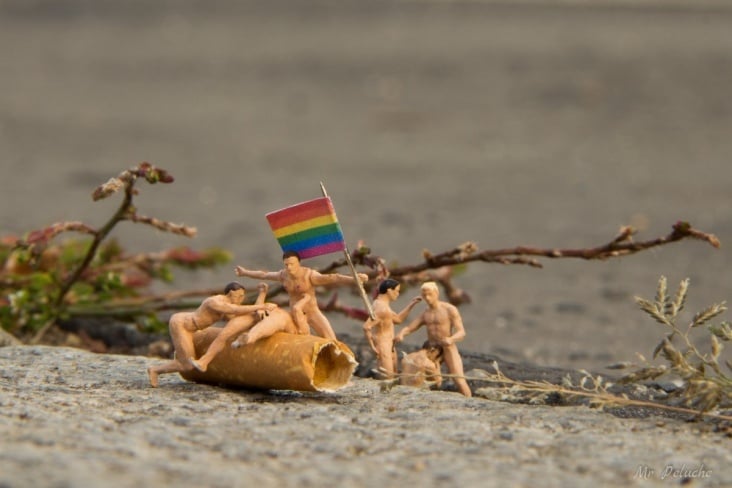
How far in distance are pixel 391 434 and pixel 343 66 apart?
1504 centimetres

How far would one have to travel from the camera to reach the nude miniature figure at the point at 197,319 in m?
4.15

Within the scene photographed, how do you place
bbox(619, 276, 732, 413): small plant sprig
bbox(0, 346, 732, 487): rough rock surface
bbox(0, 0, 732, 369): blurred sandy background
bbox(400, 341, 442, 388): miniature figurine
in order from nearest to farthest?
bbox(0, 346, 732, 487): rough rock surface < bbox(619, 276, 732, 413): small plant sprig < bbox(400, 341, 442, 388): miniature figurine < bbox(0, 0, 732, 369): blurred sandy background

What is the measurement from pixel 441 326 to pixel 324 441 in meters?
1.03

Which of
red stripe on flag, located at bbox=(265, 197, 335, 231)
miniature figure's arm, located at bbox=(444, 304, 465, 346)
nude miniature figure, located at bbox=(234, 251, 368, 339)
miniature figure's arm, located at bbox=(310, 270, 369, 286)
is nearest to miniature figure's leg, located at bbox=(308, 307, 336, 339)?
Answer: nude miniature figure, located at bbox=(234, 251, 368, 339)

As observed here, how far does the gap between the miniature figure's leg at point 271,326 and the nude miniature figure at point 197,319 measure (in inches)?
1.5

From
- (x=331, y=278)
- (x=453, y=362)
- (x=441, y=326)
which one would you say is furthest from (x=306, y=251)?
(x=453, y=362)

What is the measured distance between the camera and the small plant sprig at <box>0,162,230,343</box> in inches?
202

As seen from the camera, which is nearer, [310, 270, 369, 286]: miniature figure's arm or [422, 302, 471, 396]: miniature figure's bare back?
[310, 270, 369, 286]: miniature figure's arm

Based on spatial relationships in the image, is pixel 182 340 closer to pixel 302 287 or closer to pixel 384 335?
pixel 302 287

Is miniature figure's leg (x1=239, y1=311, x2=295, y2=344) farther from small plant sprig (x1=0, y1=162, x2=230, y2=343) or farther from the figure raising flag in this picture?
small plant sprig (x1=0, y1=162, x2=230, y2=343)

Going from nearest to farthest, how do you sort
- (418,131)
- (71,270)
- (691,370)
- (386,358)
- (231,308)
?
(691,370), (231,308), (386,358), (71,270), (418,131)

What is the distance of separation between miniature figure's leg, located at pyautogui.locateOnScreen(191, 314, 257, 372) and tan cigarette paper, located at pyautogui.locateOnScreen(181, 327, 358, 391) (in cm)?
5

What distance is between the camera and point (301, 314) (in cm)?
426

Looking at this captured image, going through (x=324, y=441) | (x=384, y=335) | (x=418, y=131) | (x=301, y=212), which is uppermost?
(x=418, y=131)
